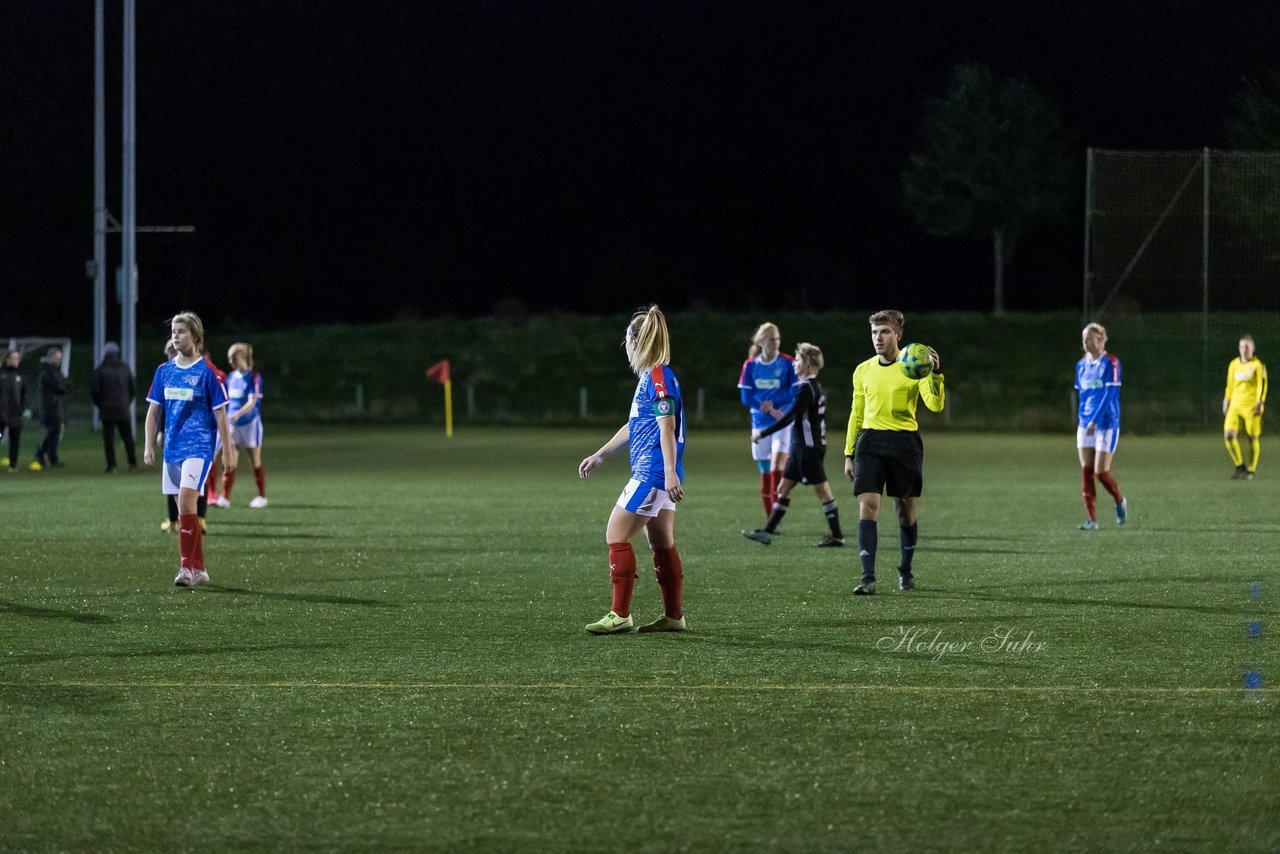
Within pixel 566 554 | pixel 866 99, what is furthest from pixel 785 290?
pixel 566 554

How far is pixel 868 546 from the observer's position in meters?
11.2

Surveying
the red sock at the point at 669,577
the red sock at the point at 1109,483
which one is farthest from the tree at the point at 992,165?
the red sock at the point at 669,577

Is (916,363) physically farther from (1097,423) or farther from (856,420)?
(1097,423)

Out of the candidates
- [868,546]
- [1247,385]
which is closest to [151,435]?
[868,546]

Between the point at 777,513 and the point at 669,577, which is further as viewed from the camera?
the point at 777,513

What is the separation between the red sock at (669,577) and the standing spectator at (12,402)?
60.4 feet

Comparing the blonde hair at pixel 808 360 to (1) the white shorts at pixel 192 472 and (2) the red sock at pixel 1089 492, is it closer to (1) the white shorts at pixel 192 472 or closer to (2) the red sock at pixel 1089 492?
(2) the red sock at pixel 1089 492

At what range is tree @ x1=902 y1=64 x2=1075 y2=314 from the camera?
65.2m

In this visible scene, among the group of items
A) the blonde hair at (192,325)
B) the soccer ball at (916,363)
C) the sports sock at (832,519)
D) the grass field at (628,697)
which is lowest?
the grass field at (628,697)

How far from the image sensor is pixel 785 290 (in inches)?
2918

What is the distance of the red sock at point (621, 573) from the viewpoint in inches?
371

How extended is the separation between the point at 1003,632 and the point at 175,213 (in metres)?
64.3

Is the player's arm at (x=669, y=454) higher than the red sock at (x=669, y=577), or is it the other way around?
the player's arm at (x=669, y=454)

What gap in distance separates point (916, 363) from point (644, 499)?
2590 mm
